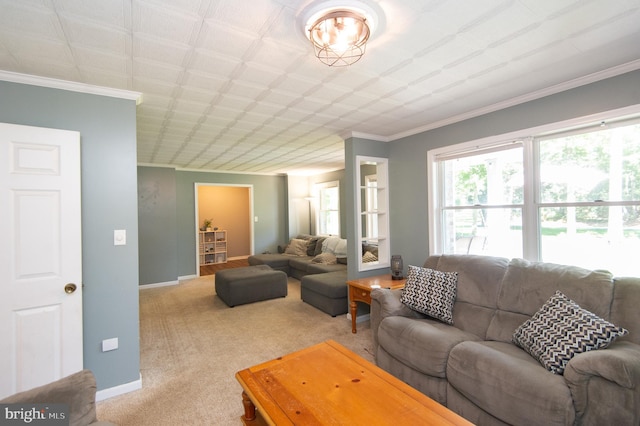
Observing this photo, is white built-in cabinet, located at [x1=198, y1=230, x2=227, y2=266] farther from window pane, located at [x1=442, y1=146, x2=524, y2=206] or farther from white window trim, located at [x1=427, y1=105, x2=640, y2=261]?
window pane, located at [x1=442, y1=146, x2=524, y2=206]

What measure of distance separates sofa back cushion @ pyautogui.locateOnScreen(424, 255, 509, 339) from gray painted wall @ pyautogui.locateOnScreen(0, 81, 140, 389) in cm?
282

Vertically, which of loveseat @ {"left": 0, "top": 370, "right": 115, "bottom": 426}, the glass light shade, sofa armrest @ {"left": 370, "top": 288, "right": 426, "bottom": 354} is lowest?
sofa armrest @ {"left": 370, "top": 288, "right": 426, "bottom": 354}

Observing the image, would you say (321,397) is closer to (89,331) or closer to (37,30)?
(89,331)

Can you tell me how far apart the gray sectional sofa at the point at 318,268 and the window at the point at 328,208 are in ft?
1.99

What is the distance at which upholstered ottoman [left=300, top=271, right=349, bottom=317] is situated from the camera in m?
3.98

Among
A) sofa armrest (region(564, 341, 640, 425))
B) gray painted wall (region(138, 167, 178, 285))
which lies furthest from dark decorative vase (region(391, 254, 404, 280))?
gray painted wall (region(138, 167, 178, 285))

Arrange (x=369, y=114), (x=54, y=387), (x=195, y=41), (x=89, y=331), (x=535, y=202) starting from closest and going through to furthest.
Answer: (x=54, y=387), (x=195, y=41), (x=89, y=331), (x=535, y=202), (x=369, y=114)

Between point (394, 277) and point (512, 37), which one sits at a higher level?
point (512, 37)

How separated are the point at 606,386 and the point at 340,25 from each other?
2205mm

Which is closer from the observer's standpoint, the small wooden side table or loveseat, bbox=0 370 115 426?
loveseat, bbox=0 370 115 426

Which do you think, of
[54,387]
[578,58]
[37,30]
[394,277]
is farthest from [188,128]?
[578,58]

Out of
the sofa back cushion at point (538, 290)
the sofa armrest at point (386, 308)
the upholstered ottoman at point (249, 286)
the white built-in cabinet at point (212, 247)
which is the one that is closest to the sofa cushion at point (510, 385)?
the sofa back cushion at point (538, 290)

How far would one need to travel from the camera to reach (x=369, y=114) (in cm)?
302

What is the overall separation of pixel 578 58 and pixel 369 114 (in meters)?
1.64
